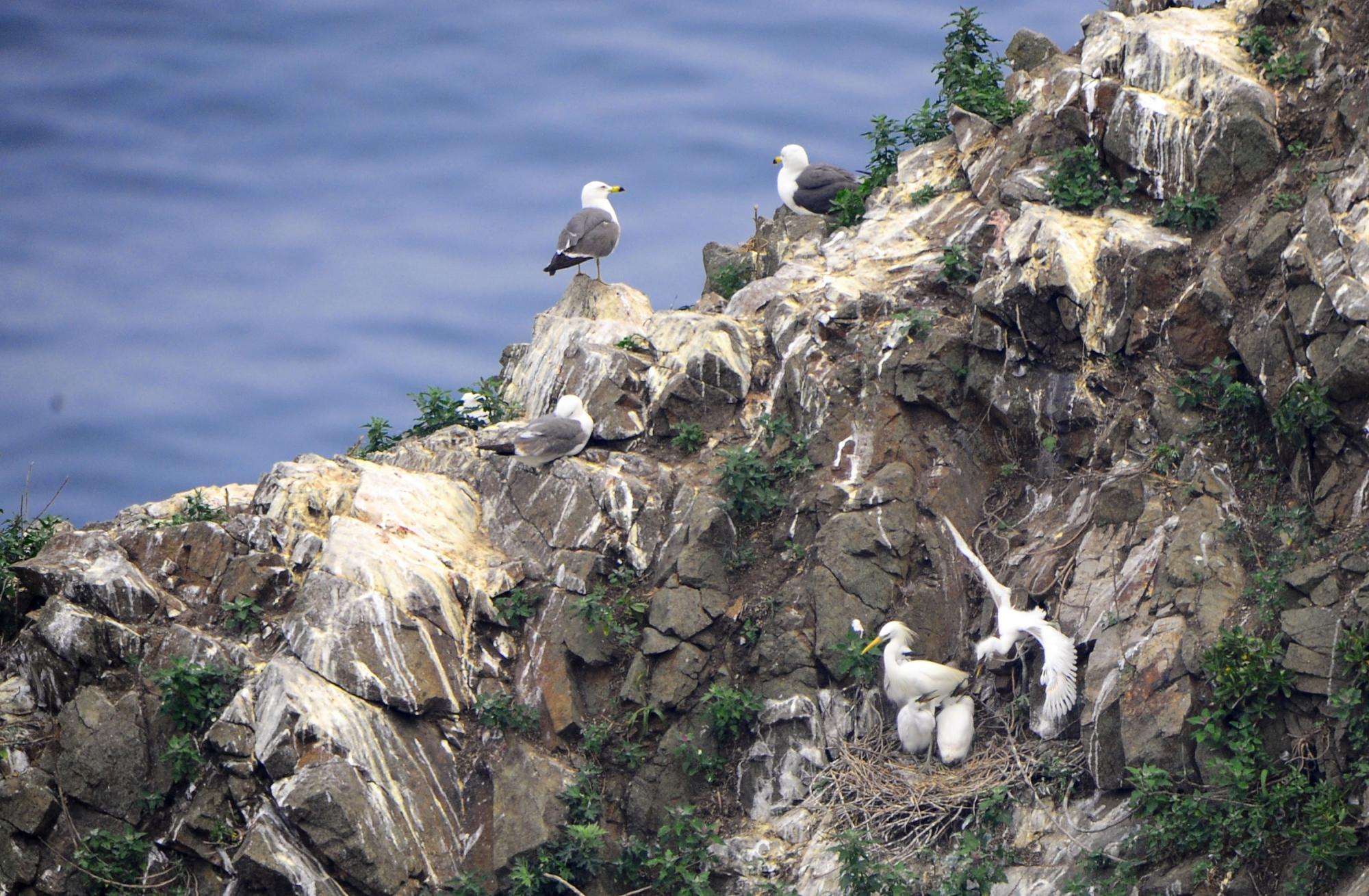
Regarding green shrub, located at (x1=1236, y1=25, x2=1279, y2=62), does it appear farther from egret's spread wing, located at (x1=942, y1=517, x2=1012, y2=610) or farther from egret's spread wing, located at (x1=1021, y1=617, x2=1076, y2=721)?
egret's spread wing, located at (x1=1021, y1=617, x2=1076, y2=721)

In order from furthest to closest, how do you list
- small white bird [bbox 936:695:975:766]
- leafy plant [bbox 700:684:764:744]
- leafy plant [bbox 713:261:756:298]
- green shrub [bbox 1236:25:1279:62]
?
leafy plant [bbox 713:261:756:298], green shrub [bbox 1236:25:1279:62], leafy plant [bbox 700:684:764:744], small white bird [bbox 936:695:975:766]

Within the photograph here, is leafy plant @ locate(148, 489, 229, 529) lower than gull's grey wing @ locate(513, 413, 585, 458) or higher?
lower

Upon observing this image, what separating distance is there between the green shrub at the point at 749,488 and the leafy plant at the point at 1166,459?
3.51m

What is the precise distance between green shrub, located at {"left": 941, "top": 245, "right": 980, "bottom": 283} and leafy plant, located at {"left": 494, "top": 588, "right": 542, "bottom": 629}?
5.30 m

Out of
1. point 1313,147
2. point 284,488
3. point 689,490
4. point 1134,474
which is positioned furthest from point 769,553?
point 1313,147

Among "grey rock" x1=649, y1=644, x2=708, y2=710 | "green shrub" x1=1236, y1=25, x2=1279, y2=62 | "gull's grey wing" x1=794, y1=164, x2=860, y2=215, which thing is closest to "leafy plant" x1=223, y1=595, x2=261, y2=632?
"grey rock" x1=649, y1=644, x2=708, y2=710

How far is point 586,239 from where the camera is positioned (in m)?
17.2

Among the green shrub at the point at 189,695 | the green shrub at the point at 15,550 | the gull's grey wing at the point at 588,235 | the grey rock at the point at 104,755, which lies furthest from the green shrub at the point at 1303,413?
the green shrub at the point at 15,550

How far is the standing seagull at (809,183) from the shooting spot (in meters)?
17.8

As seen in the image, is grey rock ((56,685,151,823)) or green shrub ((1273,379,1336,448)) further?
grey rock ((56,685,151,823))

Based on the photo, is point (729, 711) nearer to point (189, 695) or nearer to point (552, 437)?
point (552, 437)

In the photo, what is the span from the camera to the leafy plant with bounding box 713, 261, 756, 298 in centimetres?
1808

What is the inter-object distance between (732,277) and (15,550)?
28.3 feet

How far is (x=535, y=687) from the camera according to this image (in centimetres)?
1362
